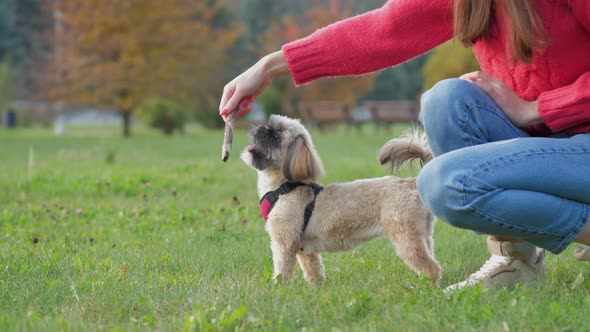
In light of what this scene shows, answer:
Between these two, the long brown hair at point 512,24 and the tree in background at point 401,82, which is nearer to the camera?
the long brown hair at point 512,24

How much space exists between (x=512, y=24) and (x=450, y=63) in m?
17.7

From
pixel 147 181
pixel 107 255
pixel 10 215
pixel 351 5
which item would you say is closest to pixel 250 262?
pixel 107 255

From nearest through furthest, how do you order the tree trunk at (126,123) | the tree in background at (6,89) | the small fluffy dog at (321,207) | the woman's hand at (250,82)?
1. the woman's hand at (250,82)
2. the small fluffy dog at (321,207)
3. the tree trunk at (126,123)
4. the tree in background at (6,89)

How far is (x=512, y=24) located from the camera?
294 cm

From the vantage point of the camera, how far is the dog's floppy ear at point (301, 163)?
4.17 metres

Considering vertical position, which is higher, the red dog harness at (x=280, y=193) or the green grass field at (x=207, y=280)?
the red dog harness at (x=280, y=193)

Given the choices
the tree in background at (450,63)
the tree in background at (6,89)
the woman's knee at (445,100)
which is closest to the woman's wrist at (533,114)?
the woman's knee at (445,100)

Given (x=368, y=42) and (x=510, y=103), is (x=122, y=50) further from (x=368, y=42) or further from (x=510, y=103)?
(x=510, y=103)

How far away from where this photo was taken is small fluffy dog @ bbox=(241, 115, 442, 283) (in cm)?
402

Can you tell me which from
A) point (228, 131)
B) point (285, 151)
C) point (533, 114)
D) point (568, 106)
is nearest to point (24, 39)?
point (285, 151)

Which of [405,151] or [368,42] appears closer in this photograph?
[368,42]

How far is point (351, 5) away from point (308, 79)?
125 feet

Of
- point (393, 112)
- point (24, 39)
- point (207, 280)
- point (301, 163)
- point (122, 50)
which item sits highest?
point (24, 39)

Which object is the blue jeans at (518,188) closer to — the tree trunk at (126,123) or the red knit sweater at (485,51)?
the red knit sweater at (485,51)
